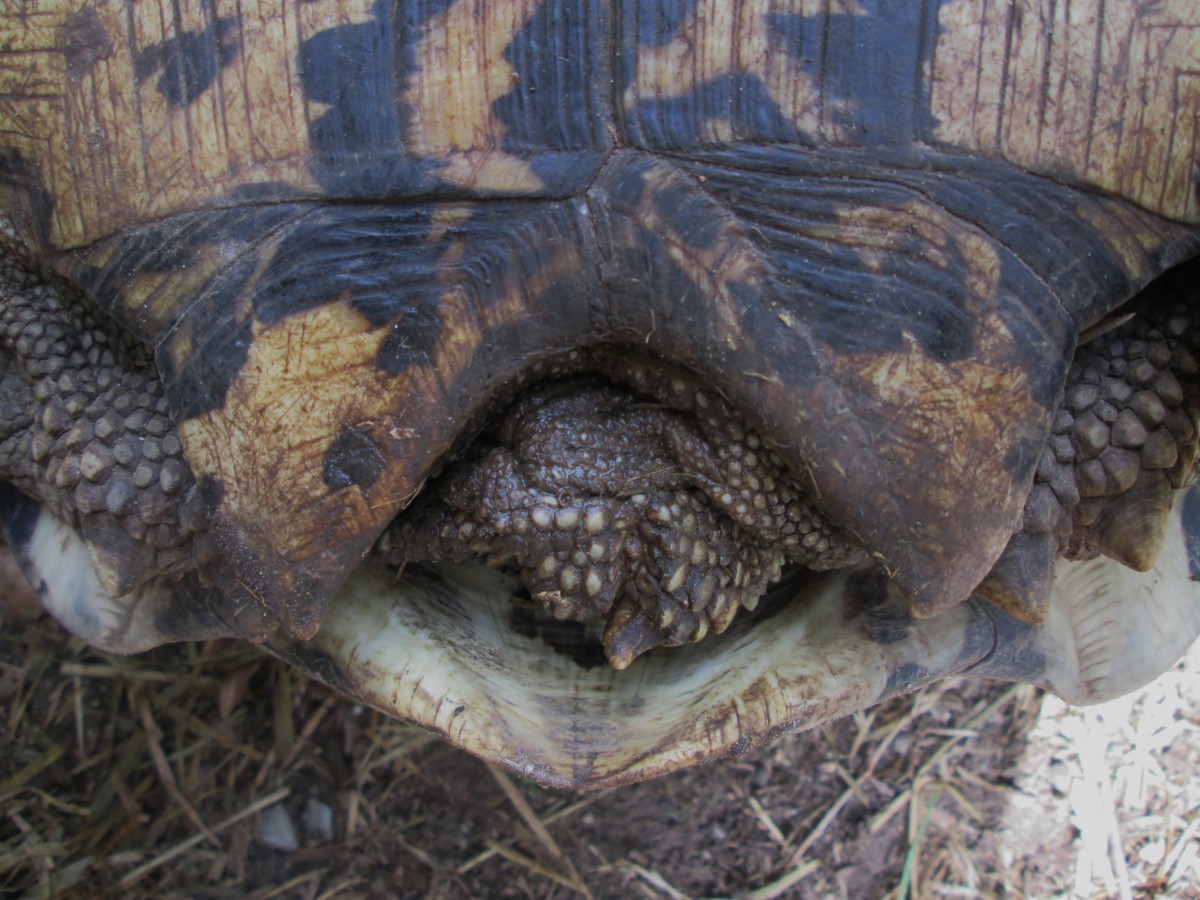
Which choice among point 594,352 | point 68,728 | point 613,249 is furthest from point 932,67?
point 68,728

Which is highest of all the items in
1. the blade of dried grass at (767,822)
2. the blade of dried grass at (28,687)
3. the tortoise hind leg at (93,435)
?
the tortoise hind leg at (93,435)

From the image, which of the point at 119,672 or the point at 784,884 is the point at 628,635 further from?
the point at 119,672

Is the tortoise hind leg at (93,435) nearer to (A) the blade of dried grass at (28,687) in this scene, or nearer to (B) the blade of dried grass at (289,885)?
(A) the blade of dried grass at (28,687)

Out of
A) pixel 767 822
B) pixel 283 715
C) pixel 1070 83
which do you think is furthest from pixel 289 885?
pixel 1070 83

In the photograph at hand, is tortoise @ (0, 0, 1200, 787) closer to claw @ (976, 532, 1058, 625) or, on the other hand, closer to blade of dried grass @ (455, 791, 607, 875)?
claw @ (976, 532, 1058, 625)

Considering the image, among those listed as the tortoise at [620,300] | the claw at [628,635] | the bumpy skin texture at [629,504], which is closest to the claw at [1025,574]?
the tortoise at [620,300]

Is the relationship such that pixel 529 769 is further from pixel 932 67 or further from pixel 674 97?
pixel 932 67
